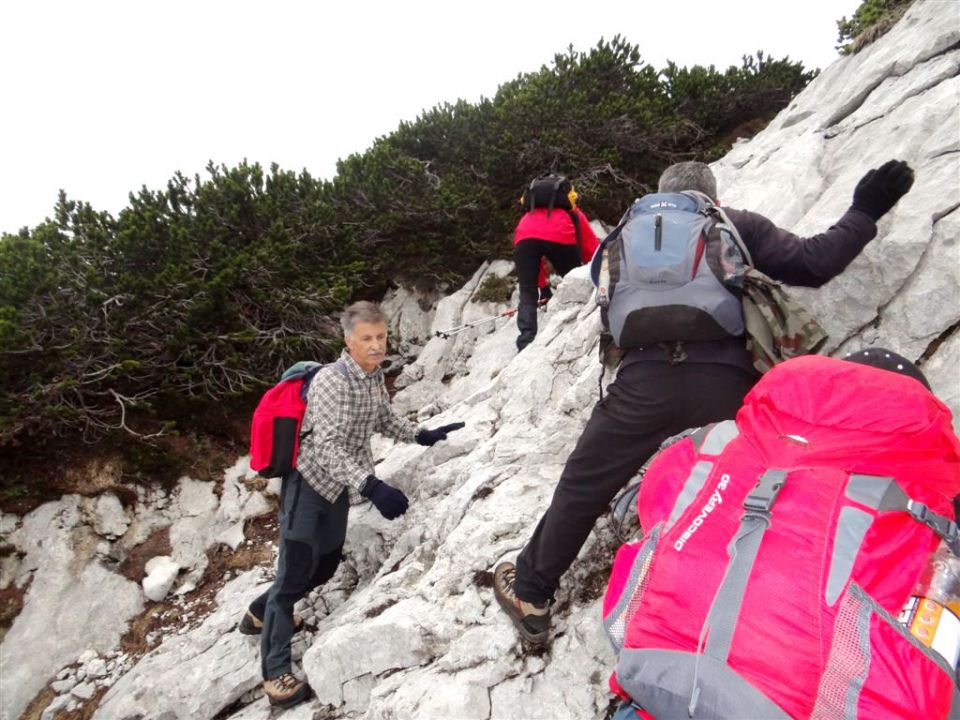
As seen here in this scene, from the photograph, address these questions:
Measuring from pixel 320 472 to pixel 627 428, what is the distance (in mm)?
2662

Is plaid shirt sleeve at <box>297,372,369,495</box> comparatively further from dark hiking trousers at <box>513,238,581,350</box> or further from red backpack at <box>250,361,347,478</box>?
dark hiking trousers at <box>513,238,581,350</box>

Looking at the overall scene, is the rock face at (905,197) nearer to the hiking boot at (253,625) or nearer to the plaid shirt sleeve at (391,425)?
the plaid shirt sleeve at (391,425)

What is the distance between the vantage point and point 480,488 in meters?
4.73

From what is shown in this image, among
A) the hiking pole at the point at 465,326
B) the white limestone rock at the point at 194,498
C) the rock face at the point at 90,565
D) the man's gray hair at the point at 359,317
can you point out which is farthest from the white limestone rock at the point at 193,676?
the hiking pole at the point at 465,326

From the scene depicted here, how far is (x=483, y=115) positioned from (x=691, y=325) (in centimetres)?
1125

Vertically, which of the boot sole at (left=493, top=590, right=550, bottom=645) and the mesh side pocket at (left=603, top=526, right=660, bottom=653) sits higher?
the mesh side pocket at (left=603, top=526, right=660, bottom=653)

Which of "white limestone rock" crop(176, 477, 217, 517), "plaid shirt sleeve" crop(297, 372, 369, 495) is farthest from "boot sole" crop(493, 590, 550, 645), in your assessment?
"white limestone rock" crop(176, 477, 217, 517)

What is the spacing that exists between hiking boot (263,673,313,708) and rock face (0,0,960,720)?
157 mm

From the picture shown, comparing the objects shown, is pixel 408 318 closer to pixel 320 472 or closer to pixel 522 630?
pixel 320 472

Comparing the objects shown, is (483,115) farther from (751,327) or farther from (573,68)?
(751,327)

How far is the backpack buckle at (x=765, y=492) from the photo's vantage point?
177cm

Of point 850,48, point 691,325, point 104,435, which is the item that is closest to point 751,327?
point 691,325

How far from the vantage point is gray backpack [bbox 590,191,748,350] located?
2.74 metres

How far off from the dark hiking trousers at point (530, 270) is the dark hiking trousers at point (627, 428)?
14.9 ft
